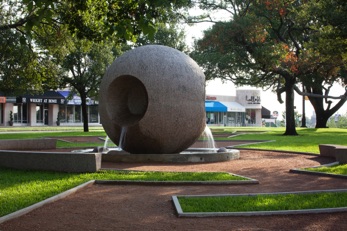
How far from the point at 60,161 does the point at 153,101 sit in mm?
3347

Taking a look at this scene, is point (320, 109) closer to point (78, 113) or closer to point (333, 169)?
point (78, 113)

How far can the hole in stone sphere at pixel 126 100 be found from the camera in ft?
44.2

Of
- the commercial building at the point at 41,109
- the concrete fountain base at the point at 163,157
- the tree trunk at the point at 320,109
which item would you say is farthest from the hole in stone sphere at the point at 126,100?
the commercial building at the point at 41,109

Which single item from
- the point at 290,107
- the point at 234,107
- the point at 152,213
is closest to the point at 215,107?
the point at 234,107

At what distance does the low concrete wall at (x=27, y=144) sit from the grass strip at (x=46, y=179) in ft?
19.8

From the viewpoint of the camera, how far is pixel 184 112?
12875 mm

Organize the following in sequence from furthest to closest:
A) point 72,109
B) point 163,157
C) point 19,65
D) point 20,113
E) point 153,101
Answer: point 72,109 → point 20,113 → point 19,65 → point 163,157 → point 153,101

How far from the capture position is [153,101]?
12594 mm

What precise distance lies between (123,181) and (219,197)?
8.45ft

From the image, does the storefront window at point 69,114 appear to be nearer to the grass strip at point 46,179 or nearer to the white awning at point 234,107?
the white awning at point 234,107

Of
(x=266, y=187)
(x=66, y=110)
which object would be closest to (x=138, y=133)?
(x=266, y=187)

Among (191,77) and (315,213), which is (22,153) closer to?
(191,77)

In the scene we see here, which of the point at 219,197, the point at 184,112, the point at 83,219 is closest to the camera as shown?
the point at 83,219

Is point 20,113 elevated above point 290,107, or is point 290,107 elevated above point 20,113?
point 20,113
